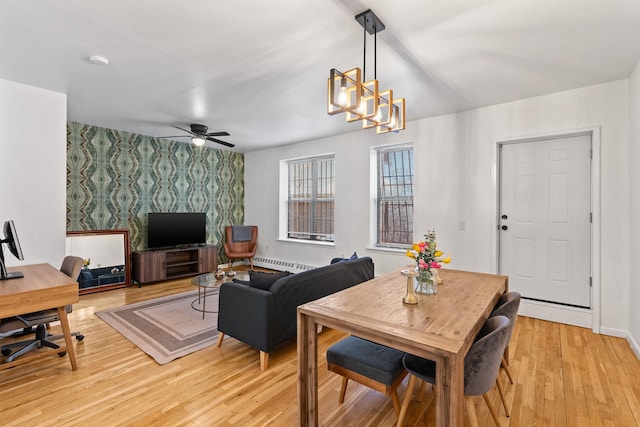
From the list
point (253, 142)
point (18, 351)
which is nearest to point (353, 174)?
point (253, 142)

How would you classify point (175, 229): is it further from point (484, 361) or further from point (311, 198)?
point (484, 361)

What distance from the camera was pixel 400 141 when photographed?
4.64m


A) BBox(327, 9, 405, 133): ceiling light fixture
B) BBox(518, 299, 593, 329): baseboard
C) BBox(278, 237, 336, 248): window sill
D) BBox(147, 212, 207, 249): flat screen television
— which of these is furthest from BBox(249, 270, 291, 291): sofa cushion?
BBox(147, 212, 207, 249): flat screen television

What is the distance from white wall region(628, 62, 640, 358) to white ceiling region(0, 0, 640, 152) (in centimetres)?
27

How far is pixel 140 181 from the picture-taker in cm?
544

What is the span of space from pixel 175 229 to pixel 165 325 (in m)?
2.64

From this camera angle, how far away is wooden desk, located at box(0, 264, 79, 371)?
220 cm

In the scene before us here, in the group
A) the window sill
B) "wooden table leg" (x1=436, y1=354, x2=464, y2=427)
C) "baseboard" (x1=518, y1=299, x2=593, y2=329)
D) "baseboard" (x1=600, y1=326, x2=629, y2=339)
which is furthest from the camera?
the window sill

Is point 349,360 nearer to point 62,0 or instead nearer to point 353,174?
point 62,0

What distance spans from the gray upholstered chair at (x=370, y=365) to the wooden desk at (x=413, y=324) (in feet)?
0.74

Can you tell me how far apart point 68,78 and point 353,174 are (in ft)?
12.5

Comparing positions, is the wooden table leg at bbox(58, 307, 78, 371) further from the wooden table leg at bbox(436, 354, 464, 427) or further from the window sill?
the window sill

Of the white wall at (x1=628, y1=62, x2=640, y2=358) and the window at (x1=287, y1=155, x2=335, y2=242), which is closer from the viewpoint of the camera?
the white wall at (x1=628, y1=62, x2=640, y2=358)

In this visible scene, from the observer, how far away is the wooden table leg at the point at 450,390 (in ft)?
4.07
